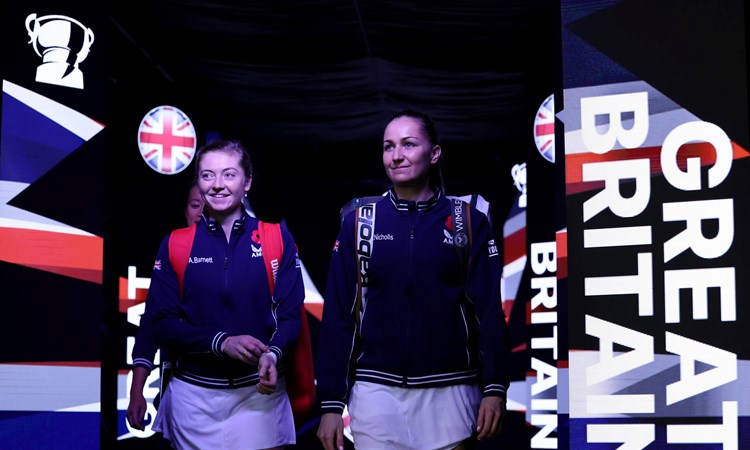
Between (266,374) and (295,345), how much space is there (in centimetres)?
33

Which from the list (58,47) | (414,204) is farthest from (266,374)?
(58,47)

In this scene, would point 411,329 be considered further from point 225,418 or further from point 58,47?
point 58,47

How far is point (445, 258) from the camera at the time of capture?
3318 millimetres

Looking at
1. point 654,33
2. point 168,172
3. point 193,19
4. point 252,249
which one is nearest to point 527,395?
point 168,172

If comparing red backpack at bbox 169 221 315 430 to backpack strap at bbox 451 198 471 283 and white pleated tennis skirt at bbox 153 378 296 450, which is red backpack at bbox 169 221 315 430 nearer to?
white pleated tennis skirt at bbox 153 378 296 450

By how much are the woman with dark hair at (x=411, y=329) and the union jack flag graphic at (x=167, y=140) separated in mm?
3972

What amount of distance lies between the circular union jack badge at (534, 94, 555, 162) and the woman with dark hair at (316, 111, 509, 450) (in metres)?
3.38

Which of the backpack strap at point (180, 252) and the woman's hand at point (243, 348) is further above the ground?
the backpack strap at point (180, 252)

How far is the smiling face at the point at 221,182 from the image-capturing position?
391cm

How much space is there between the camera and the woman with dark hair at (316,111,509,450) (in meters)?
3.23

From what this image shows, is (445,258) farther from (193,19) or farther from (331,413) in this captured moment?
(193,19)

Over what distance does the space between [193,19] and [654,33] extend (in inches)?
133

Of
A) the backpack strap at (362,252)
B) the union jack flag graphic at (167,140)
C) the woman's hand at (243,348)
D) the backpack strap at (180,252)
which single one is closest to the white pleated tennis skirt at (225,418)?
the woman's hand at (243,348)

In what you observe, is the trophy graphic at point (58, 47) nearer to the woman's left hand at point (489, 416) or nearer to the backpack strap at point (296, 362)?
the backpack strap at point (296, 362)
